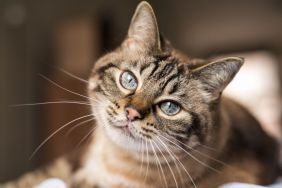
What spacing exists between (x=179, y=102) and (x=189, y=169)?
0.17 m

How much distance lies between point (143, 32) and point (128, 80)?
0.14 metres

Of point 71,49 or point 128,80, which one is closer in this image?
point 128,80

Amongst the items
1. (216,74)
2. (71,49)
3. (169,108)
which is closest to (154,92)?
(169,108)

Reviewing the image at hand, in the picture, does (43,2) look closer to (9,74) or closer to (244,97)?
(9,74)

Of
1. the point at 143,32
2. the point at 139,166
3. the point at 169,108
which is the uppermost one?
the point at 143,32

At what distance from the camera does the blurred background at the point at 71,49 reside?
9.75 ft

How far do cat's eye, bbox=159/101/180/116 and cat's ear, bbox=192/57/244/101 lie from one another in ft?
0.32

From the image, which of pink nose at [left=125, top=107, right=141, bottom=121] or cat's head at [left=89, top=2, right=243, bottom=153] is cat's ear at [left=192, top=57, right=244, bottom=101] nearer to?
cat's head at [left=89, top=2, right=243, bottom=153]

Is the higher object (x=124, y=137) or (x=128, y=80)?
(x=128, y=80)

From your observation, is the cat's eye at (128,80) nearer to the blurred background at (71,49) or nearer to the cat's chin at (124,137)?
the cat's chin at (124,137)

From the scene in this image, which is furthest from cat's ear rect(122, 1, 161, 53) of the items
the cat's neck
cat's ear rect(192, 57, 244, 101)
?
the cat's neck

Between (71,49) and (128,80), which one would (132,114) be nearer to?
(128,80)

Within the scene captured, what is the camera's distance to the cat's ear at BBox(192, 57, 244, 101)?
1024 mm

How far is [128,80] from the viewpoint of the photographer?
109 cm
